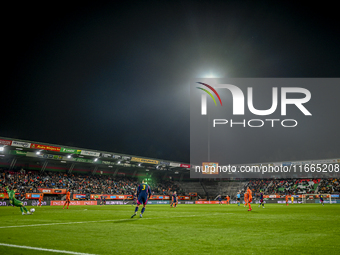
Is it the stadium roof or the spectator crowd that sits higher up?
the stadium roof

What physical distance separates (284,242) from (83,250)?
475 centimetres

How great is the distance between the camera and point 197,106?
75.1m

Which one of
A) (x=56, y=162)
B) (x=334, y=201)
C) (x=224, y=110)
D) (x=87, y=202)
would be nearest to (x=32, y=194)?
(x=87, y=202)

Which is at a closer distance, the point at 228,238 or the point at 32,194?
the point at 228,238

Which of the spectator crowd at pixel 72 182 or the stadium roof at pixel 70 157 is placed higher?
the stadium roof at pixel 70 157

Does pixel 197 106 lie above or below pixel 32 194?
above

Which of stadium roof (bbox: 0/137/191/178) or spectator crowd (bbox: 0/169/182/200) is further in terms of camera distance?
stadium roof (bbox: 0/137/191/178)

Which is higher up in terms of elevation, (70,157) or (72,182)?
(70,157)

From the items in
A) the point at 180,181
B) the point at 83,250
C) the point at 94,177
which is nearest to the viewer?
the point at 83,250

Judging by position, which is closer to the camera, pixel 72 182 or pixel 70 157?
pixel 72 182

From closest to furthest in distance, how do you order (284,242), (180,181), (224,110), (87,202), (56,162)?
1. (284,242)
2. (87,202)
3. (56,162)
4. (224,110)
5. (180,181)

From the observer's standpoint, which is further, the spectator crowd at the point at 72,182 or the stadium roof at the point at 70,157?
the stadium roof at the point at 70,157

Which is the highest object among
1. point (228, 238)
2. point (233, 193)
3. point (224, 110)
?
point (224, 110)

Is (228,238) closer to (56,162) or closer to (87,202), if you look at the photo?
(87,202)
